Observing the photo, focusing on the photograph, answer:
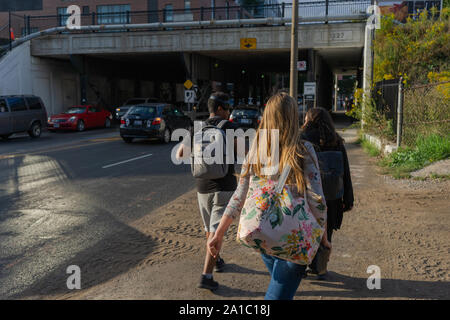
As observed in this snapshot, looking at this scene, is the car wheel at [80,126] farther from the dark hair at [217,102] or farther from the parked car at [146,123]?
the dark hair at [217,102]

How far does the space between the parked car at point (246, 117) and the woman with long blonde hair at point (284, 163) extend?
18189 millimetres

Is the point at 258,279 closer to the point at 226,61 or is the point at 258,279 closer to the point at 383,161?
the point at 383,161

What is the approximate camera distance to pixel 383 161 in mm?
11195

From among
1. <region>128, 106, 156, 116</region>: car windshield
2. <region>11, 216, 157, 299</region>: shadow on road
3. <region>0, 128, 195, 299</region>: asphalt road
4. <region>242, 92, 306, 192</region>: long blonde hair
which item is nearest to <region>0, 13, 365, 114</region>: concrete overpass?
<region>128, 106, 156, 116</region>: car windshield

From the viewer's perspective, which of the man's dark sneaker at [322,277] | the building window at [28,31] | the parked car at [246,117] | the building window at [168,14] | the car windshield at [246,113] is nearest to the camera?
the man's dark sneaker at [322,277]

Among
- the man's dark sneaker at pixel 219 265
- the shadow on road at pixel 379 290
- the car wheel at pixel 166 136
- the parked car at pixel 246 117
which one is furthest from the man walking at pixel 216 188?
the parked car at pixel 246 117

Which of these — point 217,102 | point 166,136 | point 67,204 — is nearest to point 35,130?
point 166,136

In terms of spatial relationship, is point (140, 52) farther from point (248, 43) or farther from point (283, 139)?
point (283, 139)

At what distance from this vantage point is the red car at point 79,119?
23.8m

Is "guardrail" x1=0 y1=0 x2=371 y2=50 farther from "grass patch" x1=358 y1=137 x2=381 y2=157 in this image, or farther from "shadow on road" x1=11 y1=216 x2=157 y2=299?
"shadow on road" x1=11 y1=216 x2=157 y2=299

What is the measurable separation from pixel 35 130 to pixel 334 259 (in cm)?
1876

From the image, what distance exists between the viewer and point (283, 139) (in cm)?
278

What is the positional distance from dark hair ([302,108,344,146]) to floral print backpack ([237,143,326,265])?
128 centimetres

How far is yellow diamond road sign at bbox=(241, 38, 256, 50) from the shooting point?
28.5 m
